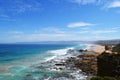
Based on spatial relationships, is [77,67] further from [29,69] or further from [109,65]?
[109,65]

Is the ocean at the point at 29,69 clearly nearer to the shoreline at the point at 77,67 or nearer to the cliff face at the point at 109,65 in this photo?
the shoreline at the point at 77,67

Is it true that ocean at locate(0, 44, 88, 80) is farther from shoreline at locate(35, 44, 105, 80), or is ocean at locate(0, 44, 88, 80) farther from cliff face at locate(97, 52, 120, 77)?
cliff face at locate(97, 52, 120, 77)

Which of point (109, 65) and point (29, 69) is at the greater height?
point (109, 65)

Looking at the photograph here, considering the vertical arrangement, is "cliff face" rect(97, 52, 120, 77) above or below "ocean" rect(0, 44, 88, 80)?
above

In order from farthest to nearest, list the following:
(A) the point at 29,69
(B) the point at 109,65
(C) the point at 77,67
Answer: (C) the point at 77,67
(A) the point at 29,69
(B) the point at 109,65

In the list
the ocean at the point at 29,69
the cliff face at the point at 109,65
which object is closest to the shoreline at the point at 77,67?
the ocean at the point at 29,69

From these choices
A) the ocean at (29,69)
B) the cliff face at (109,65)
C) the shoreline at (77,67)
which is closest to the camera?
the cliff face at (109,65)

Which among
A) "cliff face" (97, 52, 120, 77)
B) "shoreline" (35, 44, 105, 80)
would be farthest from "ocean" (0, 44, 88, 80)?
"cliff face" (97, 52, 120, 77)

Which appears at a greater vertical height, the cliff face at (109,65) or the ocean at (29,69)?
the cliff face at (109,65)

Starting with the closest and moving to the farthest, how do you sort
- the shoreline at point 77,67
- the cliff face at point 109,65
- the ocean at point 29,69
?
the cliff face at point 109,65, the ocean at point 29,69, the shoreline at point 77,67

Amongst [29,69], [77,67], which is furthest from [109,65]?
[29,69]
